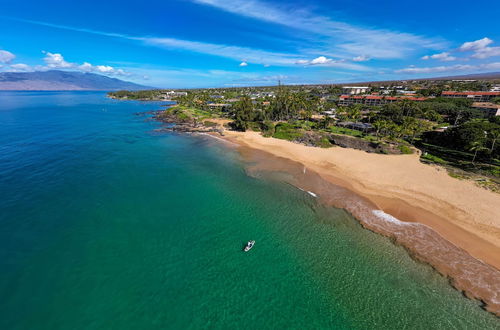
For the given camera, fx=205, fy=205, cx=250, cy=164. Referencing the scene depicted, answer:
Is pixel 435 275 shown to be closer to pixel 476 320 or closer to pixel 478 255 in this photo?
Result: pixel 476 320

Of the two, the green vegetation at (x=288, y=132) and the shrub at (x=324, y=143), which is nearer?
the shrub at (x=324, y=143)

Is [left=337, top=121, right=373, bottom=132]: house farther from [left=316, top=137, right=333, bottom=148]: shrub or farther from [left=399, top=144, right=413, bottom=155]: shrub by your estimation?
[left=316, top=137, right=333, bottom=148]: shrub

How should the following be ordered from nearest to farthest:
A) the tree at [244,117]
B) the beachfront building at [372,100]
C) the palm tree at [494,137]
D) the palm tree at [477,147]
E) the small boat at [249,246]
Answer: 1. the small boat at [249,246]
2. the palm tree at [477,147]
3. the palm tree at [494,137]
4. the tree at [244,117]
5. the beachfront building at [372,100]

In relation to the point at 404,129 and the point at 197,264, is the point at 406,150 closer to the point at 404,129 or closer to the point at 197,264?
the point at 404,129

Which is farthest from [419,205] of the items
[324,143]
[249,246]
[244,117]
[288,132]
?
[244,117]

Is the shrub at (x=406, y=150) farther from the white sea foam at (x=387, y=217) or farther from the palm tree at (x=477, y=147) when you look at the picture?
the white sea foam at (x=387, y=217)

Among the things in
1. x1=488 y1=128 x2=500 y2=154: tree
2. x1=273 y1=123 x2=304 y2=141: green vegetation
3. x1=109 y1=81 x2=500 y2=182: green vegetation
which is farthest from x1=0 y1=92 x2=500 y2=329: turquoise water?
x1=488 y1=128 x2=500 y2=154: tree

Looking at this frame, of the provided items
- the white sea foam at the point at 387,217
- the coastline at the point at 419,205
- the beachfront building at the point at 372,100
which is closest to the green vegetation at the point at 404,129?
the coastline at the point at 419,205
